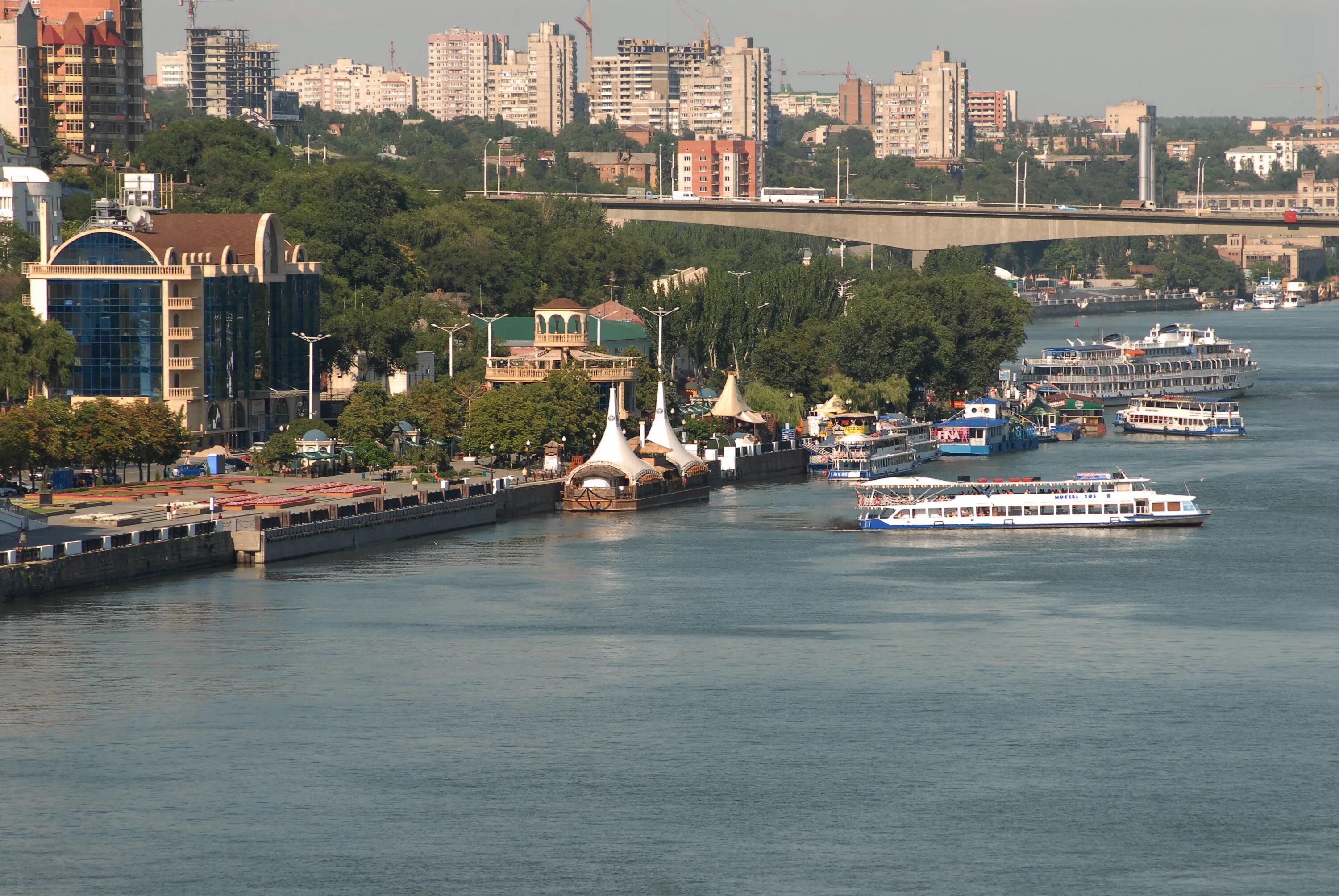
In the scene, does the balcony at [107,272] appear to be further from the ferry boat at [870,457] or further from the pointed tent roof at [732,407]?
the ferry boat at [870,457]

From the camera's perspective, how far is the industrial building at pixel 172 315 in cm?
7281

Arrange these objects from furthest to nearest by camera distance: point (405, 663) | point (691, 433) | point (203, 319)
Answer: point (691, 433) → point (203, 319) → point (405, 663)

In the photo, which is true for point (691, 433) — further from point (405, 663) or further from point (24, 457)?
point (405, 663)

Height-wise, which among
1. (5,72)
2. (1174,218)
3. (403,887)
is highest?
(5,72)

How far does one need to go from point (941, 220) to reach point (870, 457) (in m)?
59.3

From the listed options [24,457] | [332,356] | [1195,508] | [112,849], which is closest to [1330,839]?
[112,849]

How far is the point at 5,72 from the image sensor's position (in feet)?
400

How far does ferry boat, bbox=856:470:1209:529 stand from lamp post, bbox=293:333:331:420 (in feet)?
65.6

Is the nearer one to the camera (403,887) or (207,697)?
(403,887)

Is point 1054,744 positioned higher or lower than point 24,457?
lower

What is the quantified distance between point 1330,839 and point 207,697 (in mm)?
20282

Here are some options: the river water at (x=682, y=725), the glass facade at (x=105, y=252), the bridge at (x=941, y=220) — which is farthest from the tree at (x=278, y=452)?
the bridge at (x=941, y=220)

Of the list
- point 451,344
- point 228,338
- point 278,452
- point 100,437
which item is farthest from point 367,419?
point 451,344

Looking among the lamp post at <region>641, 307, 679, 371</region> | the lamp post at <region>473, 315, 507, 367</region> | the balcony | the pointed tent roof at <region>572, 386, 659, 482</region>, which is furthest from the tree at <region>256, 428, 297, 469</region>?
the lamp post at <region>641, 307, 679, 371</region>
